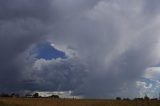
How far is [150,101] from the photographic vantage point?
74938mm

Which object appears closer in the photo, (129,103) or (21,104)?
(129,103)

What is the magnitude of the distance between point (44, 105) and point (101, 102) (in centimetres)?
1083

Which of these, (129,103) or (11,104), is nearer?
(129,103)

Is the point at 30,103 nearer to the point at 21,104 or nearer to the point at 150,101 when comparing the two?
the point at 21,104

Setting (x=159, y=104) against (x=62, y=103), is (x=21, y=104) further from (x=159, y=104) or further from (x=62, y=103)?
(x=159, y=104)

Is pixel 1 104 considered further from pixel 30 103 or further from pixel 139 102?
pixel 139 102

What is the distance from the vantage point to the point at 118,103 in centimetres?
7288

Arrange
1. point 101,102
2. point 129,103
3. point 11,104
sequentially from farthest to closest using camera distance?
point 11,104, point 101,102, point 129,103

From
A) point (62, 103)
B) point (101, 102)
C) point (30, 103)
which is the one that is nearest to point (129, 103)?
point (101, 102)

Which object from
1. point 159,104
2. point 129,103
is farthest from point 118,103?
point 159,104

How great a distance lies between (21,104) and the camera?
274ft

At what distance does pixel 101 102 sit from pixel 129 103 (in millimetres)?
6828

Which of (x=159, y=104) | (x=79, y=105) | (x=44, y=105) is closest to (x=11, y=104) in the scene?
(x=44, y=105)

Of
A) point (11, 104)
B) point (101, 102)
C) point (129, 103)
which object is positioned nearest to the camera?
point (129, 103)
